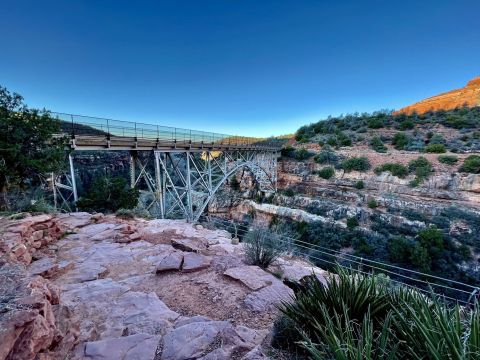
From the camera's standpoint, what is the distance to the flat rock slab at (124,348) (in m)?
2.15

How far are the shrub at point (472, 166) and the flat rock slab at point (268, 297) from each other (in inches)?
756

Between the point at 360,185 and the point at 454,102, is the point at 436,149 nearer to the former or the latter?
the point at 360,185

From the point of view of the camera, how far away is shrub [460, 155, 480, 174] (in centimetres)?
1594

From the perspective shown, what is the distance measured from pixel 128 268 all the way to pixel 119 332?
5.94 ft

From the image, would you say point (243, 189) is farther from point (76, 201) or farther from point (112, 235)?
point (112, 235)

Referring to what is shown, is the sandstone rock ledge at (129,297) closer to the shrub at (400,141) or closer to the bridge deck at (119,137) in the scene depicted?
the bridge deck at (119,137)

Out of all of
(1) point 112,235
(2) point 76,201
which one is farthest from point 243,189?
(1) point 112,235

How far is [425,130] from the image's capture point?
84.6 feet

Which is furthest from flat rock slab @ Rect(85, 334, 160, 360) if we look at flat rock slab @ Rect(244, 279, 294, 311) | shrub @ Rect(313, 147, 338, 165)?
shrub @ Rect(313, 147, 338, 165)

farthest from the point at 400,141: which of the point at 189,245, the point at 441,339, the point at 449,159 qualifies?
the point at 441,339

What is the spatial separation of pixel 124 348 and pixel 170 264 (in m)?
1.82

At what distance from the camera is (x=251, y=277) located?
12.3 ft

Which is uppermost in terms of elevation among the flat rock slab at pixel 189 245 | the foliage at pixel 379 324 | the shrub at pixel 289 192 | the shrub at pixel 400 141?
the shrub at pixel 400 141

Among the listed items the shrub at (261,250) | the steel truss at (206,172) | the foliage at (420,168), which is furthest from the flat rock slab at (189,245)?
the foliage at (420,168)
